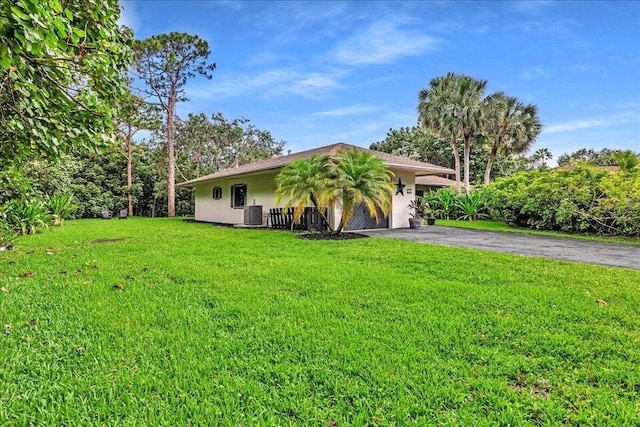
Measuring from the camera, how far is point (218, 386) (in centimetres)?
247

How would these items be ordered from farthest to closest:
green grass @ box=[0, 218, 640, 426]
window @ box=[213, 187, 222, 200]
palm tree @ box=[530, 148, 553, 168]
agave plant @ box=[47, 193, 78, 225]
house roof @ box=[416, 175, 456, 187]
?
1. palm tree @ box=[530, 148, 553, 168]
2. house roof @ box=[416, 175, 456, 187]
3. window @ box=[213, 187, 222, 200]
4. agave plant @ box=[47, 193, 78, 225]
5. green grass @ box=[0, 218, 640, 426]

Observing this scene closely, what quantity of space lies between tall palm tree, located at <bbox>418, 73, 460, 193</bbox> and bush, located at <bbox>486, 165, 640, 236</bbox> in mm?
8985

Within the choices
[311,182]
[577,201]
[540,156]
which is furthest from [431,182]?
[540,156]

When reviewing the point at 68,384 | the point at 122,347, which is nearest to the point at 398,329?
the point at 122,347

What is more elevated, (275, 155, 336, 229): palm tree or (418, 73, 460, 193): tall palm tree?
(418, 73, 460, 193): tall palm tree

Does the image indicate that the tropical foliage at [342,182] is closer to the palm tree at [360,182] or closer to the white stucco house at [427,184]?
the palm tree at [360,182]

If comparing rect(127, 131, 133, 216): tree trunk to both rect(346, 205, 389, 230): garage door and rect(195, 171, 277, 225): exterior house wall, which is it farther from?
rect(346, 205, 389, 230): garage door

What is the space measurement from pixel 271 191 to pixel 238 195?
3.31m

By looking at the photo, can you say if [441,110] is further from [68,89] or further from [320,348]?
[320,348]

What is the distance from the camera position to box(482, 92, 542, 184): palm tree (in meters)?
26.1

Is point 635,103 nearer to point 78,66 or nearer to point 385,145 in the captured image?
point 78,66

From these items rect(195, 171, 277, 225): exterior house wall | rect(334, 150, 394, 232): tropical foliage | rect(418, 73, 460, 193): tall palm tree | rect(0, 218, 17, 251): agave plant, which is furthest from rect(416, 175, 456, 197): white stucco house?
rect(0, 218, 17, 251): agave plant

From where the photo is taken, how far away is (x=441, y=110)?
26.4 meters

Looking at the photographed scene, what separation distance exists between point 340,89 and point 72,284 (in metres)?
16.8
